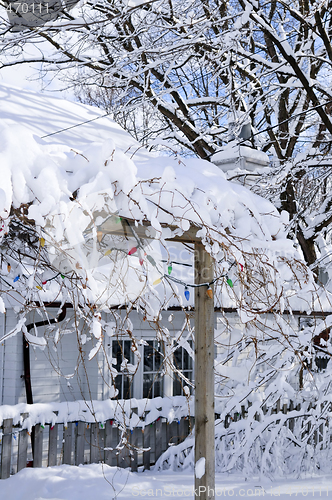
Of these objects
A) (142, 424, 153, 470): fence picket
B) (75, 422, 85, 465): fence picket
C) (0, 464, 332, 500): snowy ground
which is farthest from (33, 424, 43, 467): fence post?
(142, 424, 153, 470): fence picket

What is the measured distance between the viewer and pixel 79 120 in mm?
5090

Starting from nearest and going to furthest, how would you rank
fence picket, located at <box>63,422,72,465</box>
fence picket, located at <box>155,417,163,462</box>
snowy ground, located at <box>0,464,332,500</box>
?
snowy ground, located at <box>0,464,332,500</box> < fence picket, located at <box>63,422,72,465</box> < fence picket, located at <box>155,417,163,462</box>

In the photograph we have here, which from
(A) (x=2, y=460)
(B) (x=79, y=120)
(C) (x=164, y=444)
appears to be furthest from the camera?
(C) (x=164, y=444)

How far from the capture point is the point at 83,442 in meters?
6.95

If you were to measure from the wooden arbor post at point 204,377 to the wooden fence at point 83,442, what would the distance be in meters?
2.28

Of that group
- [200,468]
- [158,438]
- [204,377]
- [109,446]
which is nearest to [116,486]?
[109,446]

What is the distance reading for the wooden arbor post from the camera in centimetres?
361

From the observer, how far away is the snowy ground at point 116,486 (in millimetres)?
5684

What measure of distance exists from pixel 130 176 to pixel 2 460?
4909 mm

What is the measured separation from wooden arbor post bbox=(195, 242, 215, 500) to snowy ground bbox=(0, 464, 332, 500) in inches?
89.6

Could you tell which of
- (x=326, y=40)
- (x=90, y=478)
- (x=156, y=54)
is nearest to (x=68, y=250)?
(x=90, y=478)

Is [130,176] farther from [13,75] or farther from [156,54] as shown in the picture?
[13,75]

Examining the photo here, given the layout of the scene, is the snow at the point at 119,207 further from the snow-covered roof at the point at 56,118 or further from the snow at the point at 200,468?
the snow at the point at 200,468

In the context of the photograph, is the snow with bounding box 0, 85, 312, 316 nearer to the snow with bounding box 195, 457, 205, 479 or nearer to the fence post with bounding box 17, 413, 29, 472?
the snow with bounding box 195, 457, 205, 479
